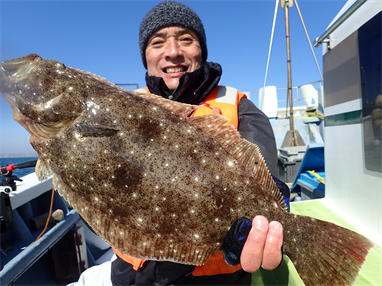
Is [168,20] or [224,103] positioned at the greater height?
[168,20]

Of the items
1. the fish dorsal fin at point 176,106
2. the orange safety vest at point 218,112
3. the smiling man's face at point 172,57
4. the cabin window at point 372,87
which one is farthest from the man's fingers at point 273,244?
the cabin window at point 372,87

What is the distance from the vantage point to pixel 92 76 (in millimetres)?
1782

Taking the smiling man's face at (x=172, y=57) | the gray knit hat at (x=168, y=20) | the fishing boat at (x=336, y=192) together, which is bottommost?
the fishing boat at (x=336, y=192)

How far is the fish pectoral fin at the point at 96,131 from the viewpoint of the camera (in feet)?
5.18

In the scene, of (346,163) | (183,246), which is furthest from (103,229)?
(346,163)

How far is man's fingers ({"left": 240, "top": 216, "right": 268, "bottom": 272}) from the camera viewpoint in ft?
4.98

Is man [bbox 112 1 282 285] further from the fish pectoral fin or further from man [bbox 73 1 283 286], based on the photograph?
the fish pectoral fin

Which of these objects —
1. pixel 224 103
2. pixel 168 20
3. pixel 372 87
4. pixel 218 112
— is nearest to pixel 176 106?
pixel 218 112

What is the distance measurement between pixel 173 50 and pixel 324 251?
2504mm

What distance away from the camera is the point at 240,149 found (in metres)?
1.70

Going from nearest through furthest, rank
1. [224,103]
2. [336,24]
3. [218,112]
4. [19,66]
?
[19,66]
[218,112]
[224,103]
[336,24]

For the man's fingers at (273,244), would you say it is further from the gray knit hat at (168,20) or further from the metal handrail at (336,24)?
the metal handrail at (336,24)

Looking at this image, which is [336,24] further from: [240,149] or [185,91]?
[240,149]

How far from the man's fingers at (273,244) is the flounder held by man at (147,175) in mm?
89
